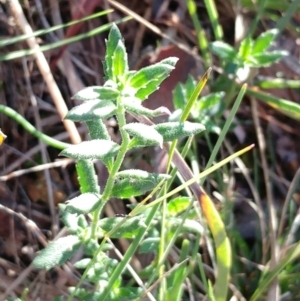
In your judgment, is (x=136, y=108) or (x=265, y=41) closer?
(x=136, y=108)

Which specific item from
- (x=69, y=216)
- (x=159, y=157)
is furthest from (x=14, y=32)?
(x=69, y=216)

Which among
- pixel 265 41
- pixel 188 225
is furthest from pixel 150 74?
pixel 265 41

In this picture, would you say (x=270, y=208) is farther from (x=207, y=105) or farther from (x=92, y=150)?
(x=92, y=150)

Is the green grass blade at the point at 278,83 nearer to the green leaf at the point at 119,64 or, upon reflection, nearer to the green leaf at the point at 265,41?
the green leaf at the point at 265,41

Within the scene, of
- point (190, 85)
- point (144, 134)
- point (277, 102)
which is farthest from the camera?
point (277, 102)

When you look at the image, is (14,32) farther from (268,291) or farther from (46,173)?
(268,291)

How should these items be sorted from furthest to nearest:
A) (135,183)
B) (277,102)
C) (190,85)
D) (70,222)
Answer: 1. (277,102)
2. (190,85)
3. (70,222)
4. (135,183)
